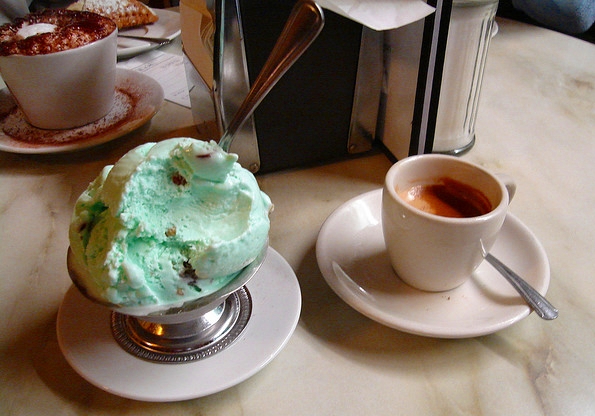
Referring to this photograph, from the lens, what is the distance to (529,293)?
41cm

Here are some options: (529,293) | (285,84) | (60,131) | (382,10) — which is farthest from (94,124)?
(529,293)

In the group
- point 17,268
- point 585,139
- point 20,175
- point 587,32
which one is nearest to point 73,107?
point 20,175

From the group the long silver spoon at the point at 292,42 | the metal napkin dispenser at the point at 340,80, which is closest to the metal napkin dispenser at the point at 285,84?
the metal napkin dispenser at the point at 340,80

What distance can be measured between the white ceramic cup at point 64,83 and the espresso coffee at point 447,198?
18.6 inches

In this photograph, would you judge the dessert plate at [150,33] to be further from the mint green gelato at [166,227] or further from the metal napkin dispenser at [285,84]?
the mint green gelato at [166,227]

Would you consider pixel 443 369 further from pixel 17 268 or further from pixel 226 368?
pixel 17 268

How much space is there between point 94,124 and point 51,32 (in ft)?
0.43

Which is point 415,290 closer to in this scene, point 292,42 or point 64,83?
point 292,42

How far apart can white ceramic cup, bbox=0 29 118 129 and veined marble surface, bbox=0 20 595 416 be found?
62mm

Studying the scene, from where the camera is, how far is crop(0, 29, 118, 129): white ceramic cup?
2.10 feet

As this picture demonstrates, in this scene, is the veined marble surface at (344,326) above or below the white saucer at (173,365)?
below

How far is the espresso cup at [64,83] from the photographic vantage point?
64cm

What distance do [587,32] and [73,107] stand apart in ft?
4.66

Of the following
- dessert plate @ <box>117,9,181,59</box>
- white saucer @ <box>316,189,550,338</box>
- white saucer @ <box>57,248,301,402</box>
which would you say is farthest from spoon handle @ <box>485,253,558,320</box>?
dessert plate @ <box>117,9,181,59</box>
